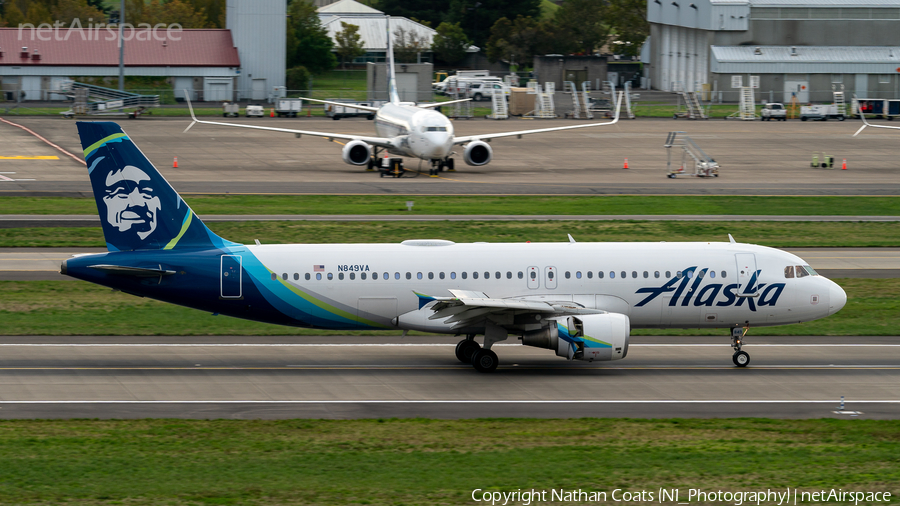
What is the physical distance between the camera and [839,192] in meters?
68.1

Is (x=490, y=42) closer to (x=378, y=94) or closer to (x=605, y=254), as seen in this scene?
(x=378, y=94)

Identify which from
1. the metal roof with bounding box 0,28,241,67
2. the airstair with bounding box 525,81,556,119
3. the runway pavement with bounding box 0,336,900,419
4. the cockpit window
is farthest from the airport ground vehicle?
the cockpit window

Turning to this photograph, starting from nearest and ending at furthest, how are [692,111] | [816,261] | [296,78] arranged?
[816,261] → [692,111] → [296,78]

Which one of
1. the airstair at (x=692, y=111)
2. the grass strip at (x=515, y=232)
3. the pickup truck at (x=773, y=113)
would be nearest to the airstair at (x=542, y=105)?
the airstair at (x=692, y=111)

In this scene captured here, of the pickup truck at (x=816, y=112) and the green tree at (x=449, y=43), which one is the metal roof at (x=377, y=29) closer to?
the green tree at (x=449, y=43)

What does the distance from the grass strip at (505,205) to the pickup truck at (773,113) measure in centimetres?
5381

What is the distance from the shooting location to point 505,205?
6169 cm

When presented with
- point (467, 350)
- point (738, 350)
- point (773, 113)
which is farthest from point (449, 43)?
point (738, 350)

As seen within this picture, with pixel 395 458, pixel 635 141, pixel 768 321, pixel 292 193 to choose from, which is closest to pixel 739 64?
pixel 635 141

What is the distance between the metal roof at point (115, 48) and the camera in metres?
133

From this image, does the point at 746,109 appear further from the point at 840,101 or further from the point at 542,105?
the point at 542,105

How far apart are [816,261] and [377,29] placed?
15828cm
